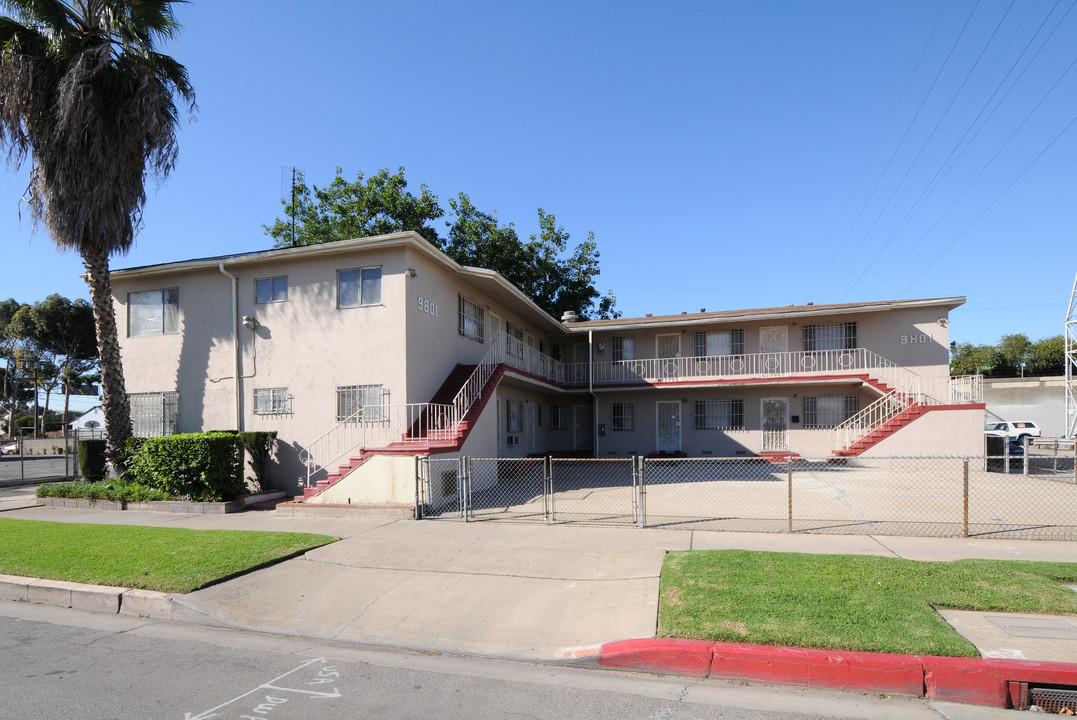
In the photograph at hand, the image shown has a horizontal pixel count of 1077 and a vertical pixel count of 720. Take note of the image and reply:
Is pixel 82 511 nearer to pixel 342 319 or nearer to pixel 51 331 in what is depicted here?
pixel 342 319

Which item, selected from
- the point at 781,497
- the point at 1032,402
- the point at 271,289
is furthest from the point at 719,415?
the point at 1032,402

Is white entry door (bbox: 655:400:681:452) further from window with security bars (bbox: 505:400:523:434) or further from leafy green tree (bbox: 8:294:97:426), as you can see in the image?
leafy green tree (bbox: 8:294:97:426)

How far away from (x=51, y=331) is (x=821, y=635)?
159 feet

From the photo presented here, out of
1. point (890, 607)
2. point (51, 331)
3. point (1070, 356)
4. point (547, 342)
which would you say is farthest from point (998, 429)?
point (51, 331)

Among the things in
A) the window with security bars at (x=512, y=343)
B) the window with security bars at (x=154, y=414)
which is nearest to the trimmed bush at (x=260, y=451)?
the window with security bars at (x=154, y=414)

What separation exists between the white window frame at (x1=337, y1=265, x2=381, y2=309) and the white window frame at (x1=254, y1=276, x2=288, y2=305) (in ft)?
5.95

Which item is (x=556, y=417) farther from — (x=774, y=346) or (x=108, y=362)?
(x=108, y=362)

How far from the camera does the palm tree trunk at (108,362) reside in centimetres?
1519

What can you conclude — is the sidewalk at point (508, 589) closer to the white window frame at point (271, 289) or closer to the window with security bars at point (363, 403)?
the window with security bars at point (363, 403)

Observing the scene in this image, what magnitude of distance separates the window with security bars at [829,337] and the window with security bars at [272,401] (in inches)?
758

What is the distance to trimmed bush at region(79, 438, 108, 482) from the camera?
50.9ft

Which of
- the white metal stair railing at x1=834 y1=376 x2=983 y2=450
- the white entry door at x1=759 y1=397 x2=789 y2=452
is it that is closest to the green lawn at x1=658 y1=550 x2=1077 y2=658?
the white metal stair railing at x1=834 y1=376 x2=983 y2=450

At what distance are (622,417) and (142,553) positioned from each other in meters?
19.6

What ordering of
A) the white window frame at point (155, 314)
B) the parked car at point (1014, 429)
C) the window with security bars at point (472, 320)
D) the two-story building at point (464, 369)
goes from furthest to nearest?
the parked car at point (1014, 429) < the window with security bars at point (472, 320) < the white window frame at point (155, 314) < the two-story building at point (464, 369)
